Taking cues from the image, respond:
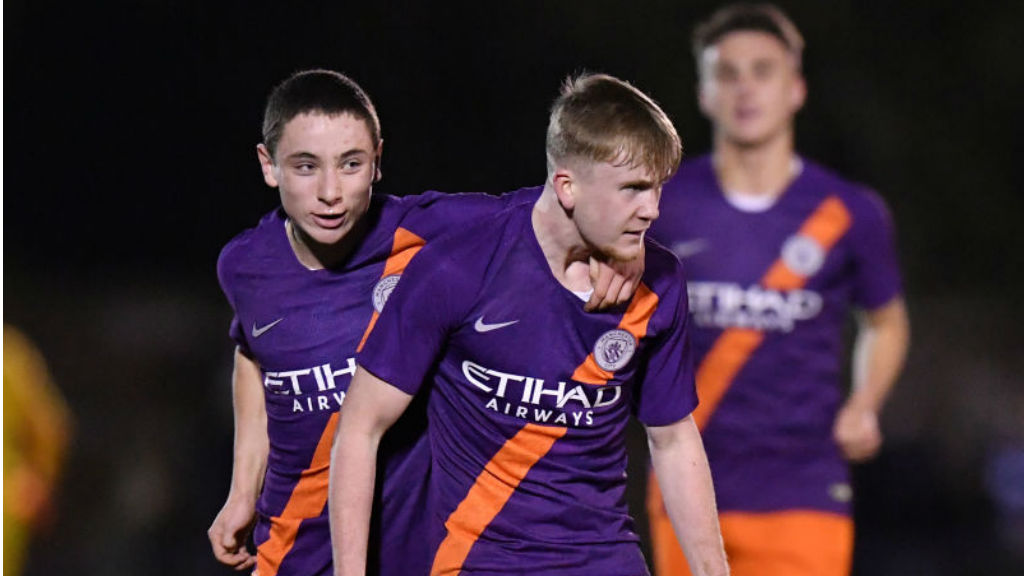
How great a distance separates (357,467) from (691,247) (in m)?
2.63

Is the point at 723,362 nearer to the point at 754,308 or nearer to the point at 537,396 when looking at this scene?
the point at 754,308

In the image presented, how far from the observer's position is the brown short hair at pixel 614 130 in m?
3.12

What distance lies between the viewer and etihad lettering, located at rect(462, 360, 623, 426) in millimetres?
3328

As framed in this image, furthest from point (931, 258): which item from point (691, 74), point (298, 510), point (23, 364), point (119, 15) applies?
point (298, 510)

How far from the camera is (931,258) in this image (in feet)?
37.4

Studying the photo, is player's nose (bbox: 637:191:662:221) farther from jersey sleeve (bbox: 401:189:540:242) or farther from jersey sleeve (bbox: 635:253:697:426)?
jersey sleeve (bbox: 401:189:540:242)

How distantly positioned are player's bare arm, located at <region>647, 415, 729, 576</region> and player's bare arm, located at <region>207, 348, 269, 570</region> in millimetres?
1205

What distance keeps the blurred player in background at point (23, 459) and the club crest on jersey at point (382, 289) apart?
11.1 feet

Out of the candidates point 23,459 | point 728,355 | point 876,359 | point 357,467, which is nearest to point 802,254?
point 728,355

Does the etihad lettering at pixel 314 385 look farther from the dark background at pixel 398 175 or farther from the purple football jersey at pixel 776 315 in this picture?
the dark background at pixel 398 175

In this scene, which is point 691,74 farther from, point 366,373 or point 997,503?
point 366,373

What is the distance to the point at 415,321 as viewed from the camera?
10.5 ft

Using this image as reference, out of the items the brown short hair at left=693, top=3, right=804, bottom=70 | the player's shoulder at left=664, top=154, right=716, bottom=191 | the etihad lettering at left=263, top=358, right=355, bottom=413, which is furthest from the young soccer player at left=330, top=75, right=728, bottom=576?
the brown short hair at left=693, top=3, right=804, bottom=70

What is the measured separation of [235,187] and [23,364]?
3500 millimetres
